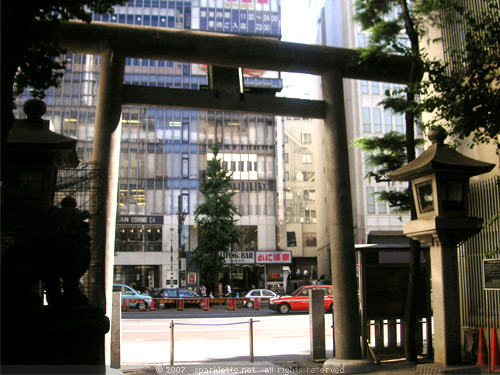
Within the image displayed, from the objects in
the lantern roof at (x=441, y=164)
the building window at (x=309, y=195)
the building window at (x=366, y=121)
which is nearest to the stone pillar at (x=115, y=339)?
the lantern roof at (x=441, y=164)

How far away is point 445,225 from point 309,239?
196ft

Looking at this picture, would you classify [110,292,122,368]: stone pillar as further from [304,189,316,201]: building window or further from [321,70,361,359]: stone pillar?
[304,189,316,201]: building window

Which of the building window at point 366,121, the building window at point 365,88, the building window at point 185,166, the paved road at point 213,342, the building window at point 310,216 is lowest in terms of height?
the paved road at point 213,342

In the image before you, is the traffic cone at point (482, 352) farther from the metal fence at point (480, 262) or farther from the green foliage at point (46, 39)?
the green foliage at point (46, 39)

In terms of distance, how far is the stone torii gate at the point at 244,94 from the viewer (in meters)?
10.1

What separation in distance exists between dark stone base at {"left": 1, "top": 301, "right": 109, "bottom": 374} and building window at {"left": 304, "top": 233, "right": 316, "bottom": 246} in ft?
204

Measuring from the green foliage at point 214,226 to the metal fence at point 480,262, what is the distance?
102ft

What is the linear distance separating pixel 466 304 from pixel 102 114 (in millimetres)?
8602

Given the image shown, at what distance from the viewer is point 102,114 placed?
9.99m

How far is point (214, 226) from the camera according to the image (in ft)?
135

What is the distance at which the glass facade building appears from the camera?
1994 inches

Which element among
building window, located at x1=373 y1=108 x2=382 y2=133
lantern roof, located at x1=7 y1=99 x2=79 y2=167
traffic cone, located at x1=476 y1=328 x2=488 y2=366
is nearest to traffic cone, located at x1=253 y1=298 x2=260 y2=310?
building window, located at x1=373 y1=108 x2=382 y2=133

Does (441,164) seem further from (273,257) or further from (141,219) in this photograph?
(141,219)

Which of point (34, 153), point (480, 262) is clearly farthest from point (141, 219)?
point (34, 153)
